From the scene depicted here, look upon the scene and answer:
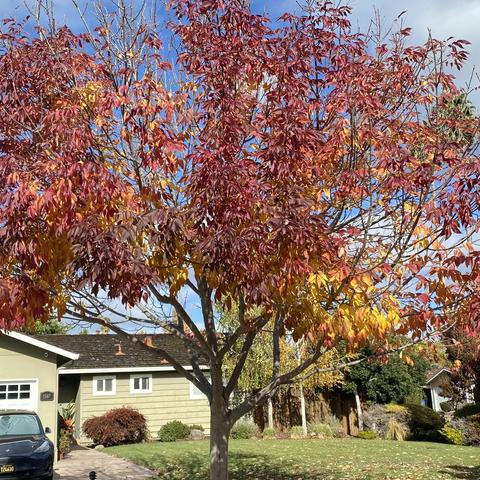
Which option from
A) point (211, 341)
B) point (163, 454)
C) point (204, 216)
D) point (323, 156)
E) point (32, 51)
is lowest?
point (163, 454)

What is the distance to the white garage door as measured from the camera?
18.1 meters

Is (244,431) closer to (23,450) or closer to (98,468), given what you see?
(98,468)

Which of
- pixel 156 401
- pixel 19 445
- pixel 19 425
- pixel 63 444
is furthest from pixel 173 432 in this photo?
pixel 19 445

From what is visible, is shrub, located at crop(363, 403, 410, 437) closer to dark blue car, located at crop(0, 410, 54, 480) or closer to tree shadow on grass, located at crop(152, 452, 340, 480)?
tree shadow on grass, located at crop(152, 452, 340, 480)

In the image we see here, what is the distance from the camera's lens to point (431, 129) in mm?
6340

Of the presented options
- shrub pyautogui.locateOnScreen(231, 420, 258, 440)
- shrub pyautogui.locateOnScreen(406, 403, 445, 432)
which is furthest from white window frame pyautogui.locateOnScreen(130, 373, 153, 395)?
shrub pyautogui.locateOnScreen(406, 403, 445, 432)

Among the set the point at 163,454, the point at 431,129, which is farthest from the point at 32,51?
the point at 163,454

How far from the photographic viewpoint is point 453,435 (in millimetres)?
21016

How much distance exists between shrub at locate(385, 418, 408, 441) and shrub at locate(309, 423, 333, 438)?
2.49m

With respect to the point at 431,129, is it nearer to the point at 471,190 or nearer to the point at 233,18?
A: the point at 471,190

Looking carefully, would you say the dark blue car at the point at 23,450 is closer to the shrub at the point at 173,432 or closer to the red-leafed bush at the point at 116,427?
the red-leafed bush at the point at 116,427

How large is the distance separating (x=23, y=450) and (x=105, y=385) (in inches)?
554

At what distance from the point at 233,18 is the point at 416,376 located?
25.2 meters

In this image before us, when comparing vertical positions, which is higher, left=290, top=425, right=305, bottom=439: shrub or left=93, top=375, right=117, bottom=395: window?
left=93, top=375, right=117, bottom=395: window
